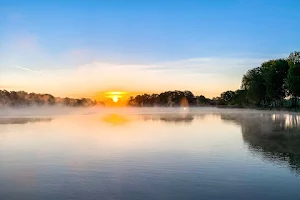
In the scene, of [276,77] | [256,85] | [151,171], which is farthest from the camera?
[256,85]

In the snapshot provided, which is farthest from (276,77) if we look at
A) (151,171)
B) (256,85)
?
(151,171)

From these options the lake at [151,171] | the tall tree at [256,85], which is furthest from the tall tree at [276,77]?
the lake at [151,171]

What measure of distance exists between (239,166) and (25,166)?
36.0 feet

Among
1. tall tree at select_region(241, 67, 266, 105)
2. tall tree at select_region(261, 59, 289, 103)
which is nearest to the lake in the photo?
tall tree at select_region(261, 59, 289, 103)

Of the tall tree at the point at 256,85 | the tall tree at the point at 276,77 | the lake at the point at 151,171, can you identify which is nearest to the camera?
the lake at the point at 151,171

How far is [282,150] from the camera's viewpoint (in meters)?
22.7

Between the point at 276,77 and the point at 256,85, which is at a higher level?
the point at 276,77

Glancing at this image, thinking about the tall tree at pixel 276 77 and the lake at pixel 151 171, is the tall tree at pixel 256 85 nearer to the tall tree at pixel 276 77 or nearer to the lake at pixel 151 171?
the tall tree at pixel 276 77

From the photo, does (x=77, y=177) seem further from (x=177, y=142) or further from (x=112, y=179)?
(x=177, y=142)

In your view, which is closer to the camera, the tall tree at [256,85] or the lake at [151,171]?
the lake at [151,171]

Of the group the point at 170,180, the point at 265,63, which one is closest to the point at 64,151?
the point at 170,180

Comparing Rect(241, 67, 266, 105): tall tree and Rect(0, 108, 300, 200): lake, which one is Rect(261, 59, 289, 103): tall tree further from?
Rect(0, 108, 300, 200): lake

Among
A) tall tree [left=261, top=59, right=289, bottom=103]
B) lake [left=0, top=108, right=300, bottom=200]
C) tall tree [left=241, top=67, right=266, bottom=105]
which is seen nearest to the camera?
lake [left=0, top=108, right=300, bottom=200]

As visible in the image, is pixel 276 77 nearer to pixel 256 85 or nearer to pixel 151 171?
pixel 256 85
